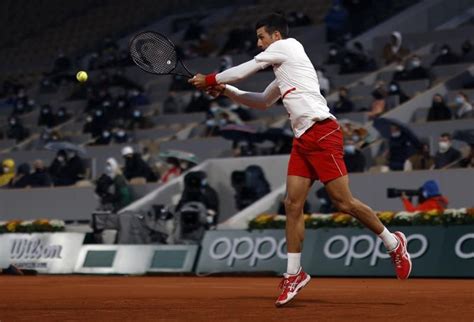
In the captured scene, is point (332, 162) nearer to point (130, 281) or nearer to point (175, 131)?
point (130, 281)

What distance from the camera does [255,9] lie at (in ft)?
131

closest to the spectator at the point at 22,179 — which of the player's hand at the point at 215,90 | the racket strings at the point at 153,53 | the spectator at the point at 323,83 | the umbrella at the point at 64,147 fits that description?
the umbrella at the point at 64,147

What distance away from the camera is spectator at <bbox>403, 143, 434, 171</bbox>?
72.0ft

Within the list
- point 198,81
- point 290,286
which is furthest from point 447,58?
point 290,286

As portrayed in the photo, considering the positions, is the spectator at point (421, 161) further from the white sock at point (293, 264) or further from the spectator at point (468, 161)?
the white sock at point (293, 264)

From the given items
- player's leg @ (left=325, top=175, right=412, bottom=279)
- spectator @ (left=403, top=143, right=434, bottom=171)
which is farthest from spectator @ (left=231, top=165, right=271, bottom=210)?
player's leg @ (left=325, top=175, right=412, bottom=279)

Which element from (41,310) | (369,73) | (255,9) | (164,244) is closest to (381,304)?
(41,310)

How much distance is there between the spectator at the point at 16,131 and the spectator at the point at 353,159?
44.2 ft

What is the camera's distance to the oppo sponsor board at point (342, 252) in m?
18.0

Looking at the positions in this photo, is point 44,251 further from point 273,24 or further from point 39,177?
point 273,24

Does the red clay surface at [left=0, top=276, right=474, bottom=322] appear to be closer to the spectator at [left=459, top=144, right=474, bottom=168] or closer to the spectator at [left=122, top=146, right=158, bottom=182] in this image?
the spectator at [left=459, top=144, right=474, bottom=168]

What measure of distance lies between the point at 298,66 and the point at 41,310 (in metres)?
3.04

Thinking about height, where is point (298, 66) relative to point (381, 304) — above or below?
above

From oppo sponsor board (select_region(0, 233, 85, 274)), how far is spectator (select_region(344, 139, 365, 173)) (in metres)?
4.74
